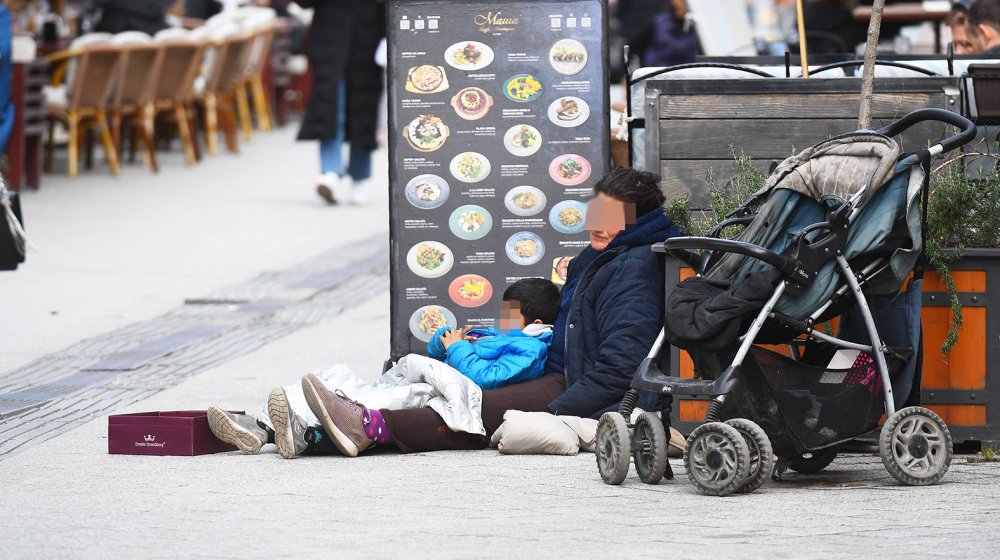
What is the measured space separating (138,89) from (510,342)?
1128cm

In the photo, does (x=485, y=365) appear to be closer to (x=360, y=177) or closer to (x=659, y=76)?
(x=659, y=76)

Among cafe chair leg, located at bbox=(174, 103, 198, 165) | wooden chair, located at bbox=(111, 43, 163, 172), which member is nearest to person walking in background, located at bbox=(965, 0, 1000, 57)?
wooden chair, located at bbox=(111, 43, 163, 172)

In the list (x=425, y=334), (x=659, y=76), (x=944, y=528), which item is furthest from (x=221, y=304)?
(x=944, y=528)

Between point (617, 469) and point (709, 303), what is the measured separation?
654mm

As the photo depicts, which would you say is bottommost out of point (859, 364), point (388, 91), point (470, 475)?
point (470, 475)

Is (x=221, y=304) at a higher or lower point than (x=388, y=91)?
lower

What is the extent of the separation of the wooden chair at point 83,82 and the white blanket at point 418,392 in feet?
32.7

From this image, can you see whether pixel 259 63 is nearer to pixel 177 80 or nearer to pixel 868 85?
pixel 177 80

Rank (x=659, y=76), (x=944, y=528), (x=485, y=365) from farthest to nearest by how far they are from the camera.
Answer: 1. (x=659, y=76)
2. (x=485, y=365)
3. (x=944, y=528)

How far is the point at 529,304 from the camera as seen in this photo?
7.29m

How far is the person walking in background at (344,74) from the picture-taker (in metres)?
14.9

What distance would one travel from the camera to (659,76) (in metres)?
7.85

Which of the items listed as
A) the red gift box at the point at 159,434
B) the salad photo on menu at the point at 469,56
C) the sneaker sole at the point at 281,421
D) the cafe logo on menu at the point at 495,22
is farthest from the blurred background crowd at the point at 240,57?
the red gift box at the point at 159,434

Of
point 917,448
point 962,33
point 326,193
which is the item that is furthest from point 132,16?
point 917,448
